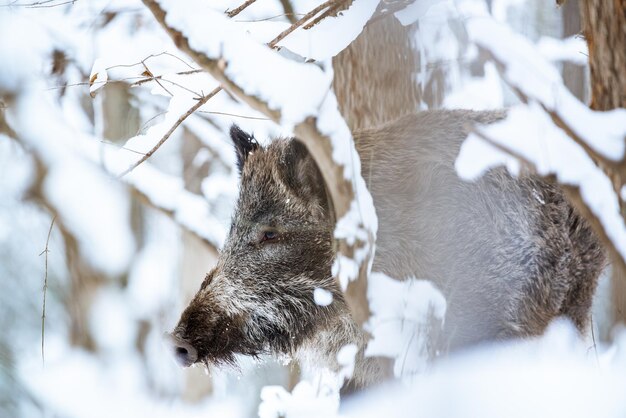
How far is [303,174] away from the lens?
9.48 feet

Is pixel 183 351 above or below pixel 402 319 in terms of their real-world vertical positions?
below

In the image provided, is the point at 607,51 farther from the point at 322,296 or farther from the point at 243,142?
the point at 243,142

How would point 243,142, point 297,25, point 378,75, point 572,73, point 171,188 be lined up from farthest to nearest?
1. point 572,73
2. point 171,188
3. point 378,75
4. point 243,142
5. point 297,25

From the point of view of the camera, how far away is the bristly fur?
273 centimetres

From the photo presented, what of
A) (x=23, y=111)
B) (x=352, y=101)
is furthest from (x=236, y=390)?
(x=352, y=101)

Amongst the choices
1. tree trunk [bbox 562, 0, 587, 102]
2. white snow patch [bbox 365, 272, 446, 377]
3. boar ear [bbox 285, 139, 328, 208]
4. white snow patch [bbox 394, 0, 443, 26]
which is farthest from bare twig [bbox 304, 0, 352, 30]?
tree trunk [bbox 562, 0, 587, 102]

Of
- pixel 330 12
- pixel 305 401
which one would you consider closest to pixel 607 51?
pixel 330 12

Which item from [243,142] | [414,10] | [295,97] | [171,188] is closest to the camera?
[295,97]

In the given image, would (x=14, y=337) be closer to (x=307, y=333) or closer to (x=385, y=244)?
→ (x=307, y=333)

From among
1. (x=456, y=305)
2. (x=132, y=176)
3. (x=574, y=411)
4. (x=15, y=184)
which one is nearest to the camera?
(x=574, y=411)

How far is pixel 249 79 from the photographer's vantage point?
2.04 m

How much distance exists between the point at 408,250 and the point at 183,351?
0.96 meters

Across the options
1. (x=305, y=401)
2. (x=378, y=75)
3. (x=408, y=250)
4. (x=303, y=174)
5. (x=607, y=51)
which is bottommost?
(x=305, y=401)

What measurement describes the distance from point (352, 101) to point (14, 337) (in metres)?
4.28
